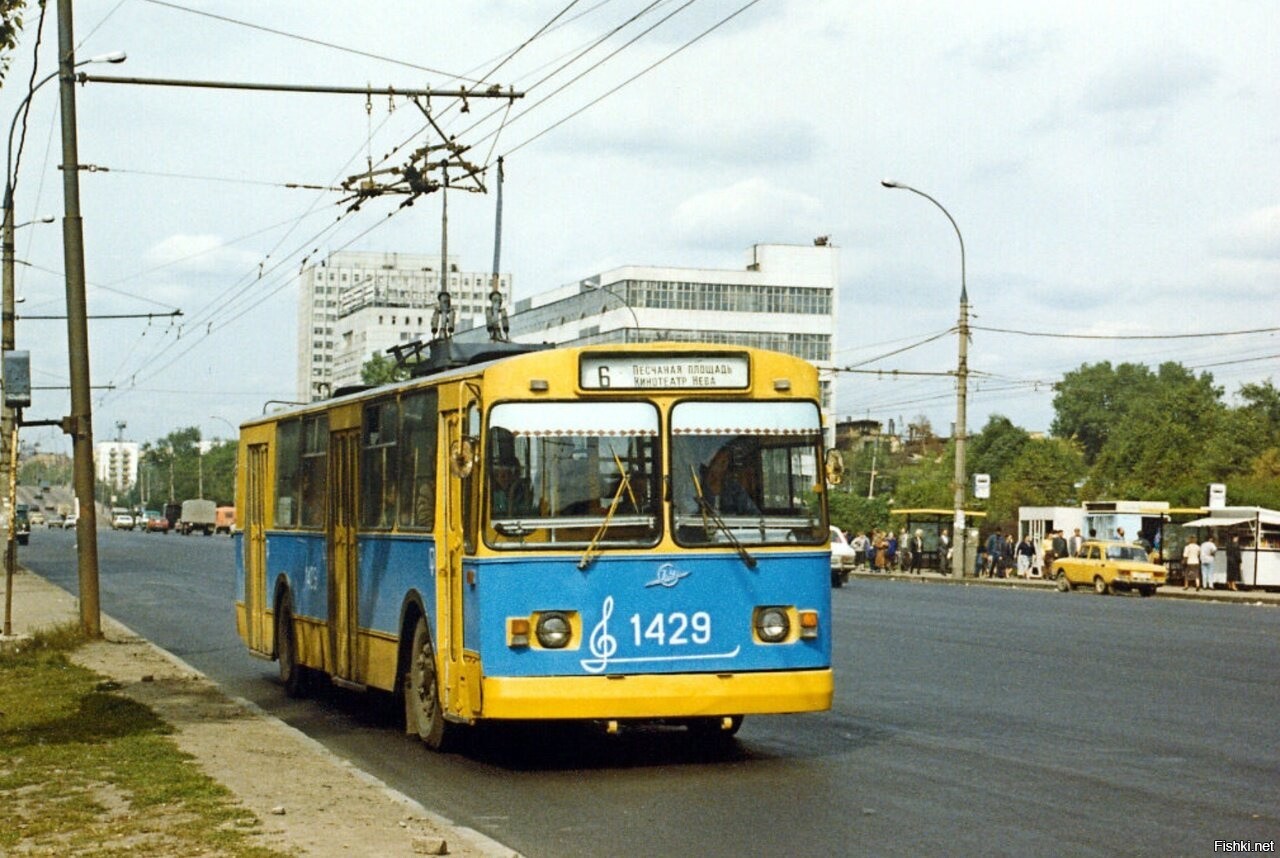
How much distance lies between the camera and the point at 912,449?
600ft

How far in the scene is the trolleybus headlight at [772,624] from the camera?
489 inches

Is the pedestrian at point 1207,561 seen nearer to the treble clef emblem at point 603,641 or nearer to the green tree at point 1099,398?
the treble clef emblem at point 603,641

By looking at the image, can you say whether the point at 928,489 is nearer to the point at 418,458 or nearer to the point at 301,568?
the point at 301,568

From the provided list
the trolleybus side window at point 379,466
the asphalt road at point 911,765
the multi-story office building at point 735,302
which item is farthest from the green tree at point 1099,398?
the trolleybus side window at point 379,466

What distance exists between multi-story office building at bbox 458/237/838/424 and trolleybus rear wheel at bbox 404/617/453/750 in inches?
4593

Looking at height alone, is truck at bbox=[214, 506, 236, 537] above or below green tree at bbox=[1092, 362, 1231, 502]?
below

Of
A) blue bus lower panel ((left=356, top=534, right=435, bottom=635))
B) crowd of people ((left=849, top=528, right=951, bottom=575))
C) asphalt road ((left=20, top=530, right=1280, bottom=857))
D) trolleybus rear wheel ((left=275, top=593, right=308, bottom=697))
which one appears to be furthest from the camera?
crowd of people ((left=849, top=528, right=951, bottom=575))

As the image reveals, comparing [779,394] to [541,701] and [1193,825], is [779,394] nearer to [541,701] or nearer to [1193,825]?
[541,701]

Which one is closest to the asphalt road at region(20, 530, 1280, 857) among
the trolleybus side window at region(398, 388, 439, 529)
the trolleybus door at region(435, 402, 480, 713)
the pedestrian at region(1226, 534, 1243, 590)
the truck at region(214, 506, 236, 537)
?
the trolleybus door at region(435, 402, 480, 713)

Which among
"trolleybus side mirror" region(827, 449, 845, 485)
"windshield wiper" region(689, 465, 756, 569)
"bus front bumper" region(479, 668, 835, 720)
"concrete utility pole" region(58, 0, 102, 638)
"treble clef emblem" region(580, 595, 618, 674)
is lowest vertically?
"bus front bumper" region(479, 668, 835, 720)

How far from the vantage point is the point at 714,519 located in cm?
1245

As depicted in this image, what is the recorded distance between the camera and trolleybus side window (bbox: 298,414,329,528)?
17172 millimetres

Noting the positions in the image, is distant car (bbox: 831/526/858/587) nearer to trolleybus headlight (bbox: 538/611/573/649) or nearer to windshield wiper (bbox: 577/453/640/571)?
windshield wiper (bbox: 577/453/640/571)

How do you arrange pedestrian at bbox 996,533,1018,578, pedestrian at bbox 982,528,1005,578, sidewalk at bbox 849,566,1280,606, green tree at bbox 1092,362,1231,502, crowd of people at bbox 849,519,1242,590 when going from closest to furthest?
sidewalk at bbox 849,566,1280,606 < crowd of people at bbox 849,519,1242,590 < pedestrian at bbox 982,528,1005,578 < pedestrian at bbox 996,533,1018,578 < green tree at bbox 1092,362,1231,502
